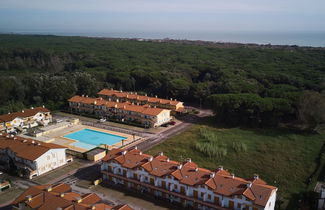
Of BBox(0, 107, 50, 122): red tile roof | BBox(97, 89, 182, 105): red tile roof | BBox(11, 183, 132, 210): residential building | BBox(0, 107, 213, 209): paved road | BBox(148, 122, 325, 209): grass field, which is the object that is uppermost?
BBox(97, 89, 182, 105): red tile roof

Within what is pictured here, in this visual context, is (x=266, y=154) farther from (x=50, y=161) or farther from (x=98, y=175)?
(x=50, y=161)

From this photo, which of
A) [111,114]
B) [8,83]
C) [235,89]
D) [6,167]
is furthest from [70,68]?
[6,167]

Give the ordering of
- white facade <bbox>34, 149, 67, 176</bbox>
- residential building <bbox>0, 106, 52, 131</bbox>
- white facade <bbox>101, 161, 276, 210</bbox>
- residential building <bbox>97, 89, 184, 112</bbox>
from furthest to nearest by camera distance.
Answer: residential building <bbox>97, 89, 184, 112</bbox> < residential building <bbox>0, 106, 52, 131</bbox> < white facade <bbox>34, 149, 67, 176</bbox> < white facade <bbox>101, 161, 276, 210</bbox>

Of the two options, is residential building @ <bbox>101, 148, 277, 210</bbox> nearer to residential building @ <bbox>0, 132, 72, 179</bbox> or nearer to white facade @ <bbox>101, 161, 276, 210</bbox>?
white facade @ <bbox>101, 161, 276, 210</bbox>

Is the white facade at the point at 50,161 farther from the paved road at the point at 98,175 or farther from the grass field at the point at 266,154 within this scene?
the grass field at the point at 266,154

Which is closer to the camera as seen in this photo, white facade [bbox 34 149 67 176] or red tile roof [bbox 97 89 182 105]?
white facade [bbox 34 149 67 176]

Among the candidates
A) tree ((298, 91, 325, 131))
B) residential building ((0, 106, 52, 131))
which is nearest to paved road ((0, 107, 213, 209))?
residential building ((0, 106, 52, 131))

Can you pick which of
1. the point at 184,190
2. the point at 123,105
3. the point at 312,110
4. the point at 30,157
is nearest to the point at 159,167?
the point at 184,190
